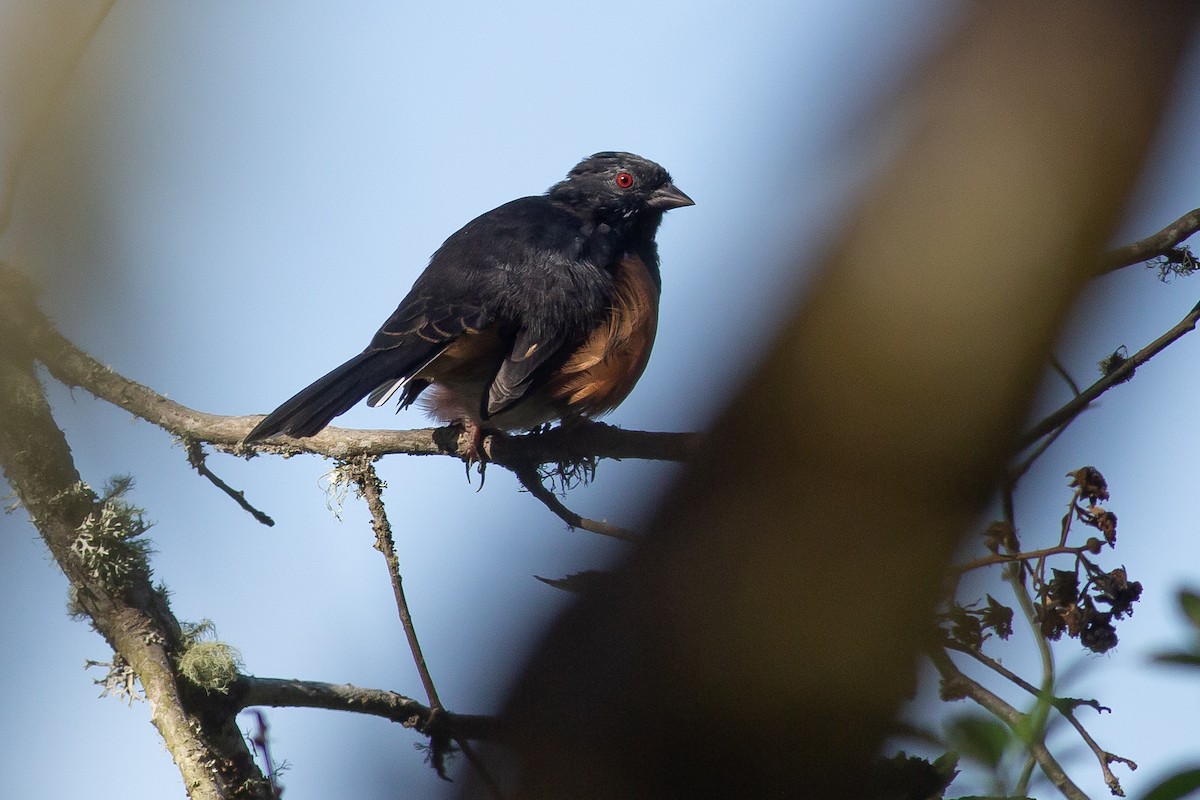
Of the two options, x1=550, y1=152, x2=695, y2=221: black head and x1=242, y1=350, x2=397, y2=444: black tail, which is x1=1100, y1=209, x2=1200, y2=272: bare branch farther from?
x1=550, y1=152, x2=695, y2=221: black head

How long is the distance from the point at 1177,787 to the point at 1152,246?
56cm

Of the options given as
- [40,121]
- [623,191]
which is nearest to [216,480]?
[40,121]

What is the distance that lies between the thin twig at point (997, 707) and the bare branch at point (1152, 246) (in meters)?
0.28

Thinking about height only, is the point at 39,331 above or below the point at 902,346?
above

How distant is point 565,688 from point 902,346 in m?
0.33

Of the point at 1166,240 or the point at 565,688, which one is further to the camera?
the point at 1166,240

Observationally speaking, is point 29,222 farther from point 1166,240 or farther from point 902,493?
point 1166,240

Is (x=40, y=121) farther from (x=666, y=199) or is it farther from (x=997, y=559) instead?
(x=666, y=199)

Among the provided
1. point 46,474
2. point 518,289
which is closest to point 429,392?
point 518,289

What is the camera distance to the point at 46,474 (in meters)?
1.77

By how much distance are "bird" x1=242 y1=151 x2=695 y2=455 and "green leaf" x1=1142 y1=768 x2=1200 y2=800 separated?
8.02 feet

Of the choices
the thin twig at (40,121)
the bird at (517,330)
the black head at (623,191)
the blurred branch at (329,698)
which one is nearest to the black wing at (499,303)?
the bird at (517,330)

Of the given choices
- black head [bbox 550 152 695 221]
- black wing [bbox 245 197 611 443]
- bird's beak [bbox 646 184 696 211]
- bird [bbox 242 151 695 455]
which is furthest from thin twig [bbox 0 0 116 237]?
bird's beak [bbox 646 184 696 211]

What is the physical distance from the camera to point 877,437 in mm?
656
